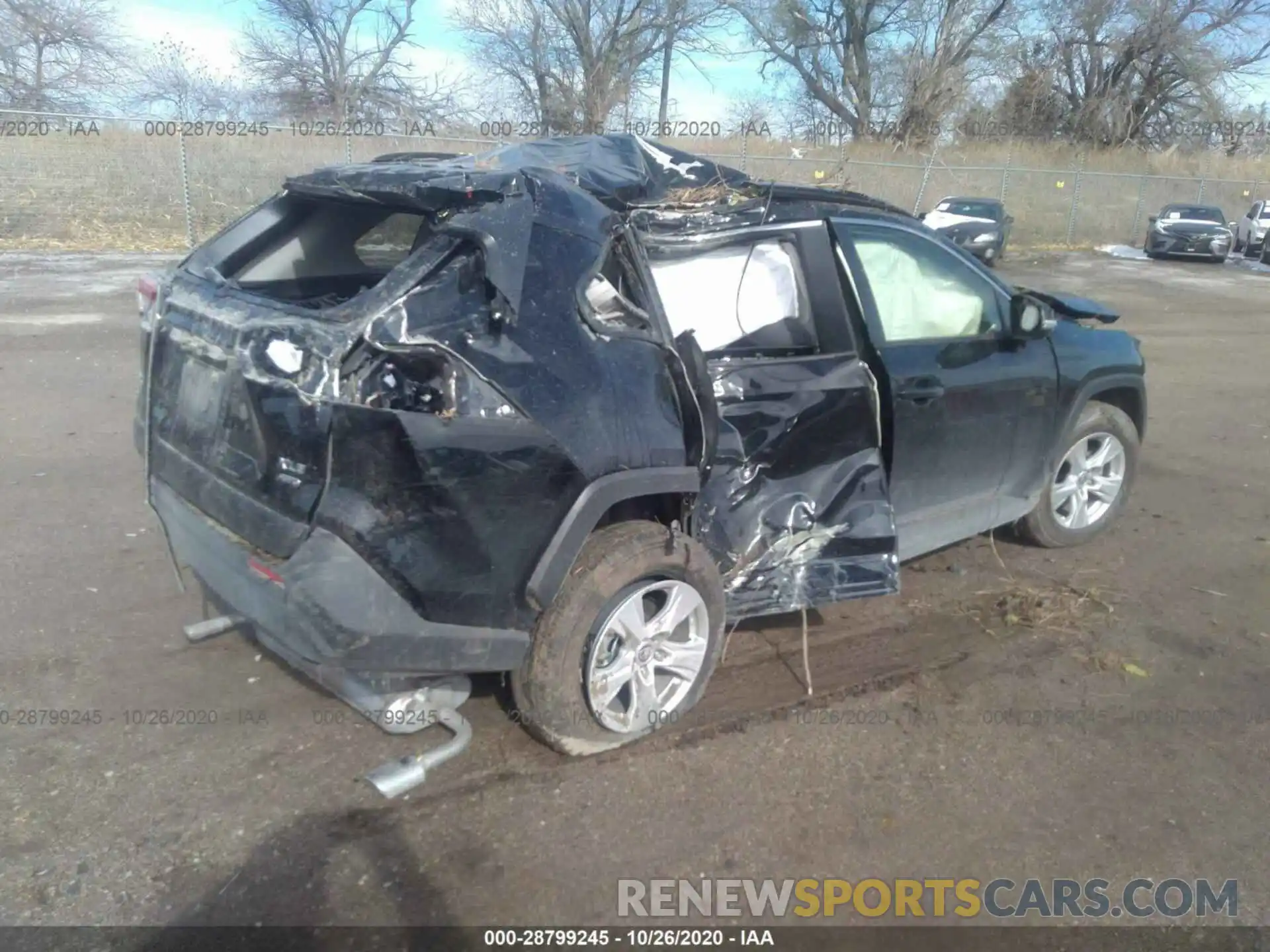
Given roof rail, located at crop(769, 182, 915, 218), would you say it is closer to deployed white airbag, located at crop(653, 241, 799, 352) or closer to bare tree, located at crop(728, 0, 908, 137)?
deployed white airbag, located at crop(653, 241, 799, 352)

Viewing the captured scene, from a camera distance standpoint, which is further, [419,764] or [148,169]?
[148,169]

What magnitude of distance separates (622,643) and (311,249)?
193cm

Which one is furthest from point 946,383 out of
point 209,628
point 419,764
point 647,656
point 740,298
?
point 209,628

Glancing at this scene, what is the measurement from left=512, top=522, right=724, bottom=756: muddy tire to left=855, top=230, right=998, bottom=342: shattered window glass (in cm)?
142

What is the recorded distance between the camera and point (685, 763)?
3.61 metres

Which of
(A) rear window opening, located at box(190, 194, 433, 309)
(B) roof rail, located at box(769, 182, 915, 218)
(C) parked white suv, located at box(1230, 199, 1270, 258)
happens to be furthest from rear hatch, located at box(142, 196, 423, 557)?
(C) parked white suv, located at box(1230, 199, 1270, 258)

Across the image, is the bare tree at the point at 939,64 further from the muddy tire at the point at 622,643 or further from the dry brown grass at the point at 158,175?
the muddy tire at the point at 622,643

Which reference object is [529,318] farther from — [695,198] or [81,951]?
[81,951]

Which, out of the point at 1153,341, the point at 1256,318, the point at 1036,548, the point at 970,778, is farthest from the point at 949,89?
the point at 970,778

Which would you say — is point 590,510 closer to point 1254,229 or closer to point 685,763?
point 685,763

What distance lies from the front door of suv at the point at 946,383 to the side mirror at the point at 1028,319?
55mm

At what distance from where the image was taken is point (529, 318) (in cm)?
313

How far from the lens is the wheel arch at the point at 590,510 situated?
3.20m

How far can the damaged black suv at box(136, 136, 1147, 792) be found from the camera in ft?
9.71
